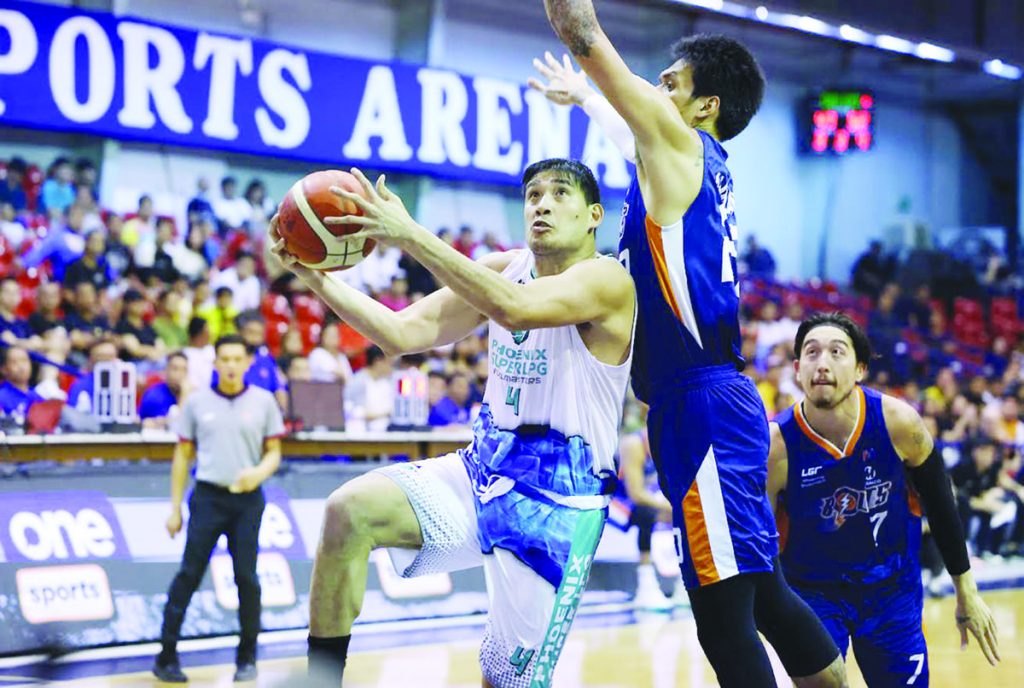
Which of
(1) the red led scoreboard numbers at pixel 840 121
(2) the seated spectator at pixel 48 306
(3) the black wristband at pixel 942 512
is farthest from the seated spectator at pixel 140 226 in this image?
(1) the red led scoreboard numbers at pixel 840 121

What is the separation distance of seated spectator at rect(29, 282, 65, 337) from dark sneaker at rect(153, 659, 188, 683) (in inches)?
181

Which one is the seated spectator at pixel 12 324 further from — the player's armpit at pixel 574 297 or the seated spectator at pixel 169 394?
the player's armpit at pixel 574 297

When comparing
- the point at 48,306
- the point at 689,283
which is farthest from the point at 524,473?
the point at 48,306

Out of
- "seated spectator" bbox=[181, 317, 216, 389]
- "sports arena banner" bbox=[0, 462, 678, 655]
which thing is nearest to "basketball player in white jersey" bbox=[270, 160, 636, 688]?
"sports arena banner" bbox=[0, 462, 678, 655]

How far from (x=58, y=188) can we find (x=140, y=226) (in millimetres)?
1128

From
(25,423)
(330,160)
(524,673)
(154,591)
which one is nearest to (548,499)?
(524,673)

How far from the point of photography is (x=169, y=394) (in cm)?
959

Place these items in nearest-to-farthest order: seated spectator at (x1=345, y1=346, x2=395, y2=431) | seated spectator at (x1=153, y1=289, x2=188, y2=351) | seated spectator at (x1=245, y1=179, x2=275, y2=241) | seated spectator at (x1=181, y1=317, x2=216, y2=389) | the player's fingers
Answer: the player's fingers → seated spectator at (x1=181, y1=317, x2=216, y2=389) → seated spectator at (x1=345, y1=346, x2=395, y2=431) → seated spectator at (x1=153, y1=289, x2=188, y2=351) → seated spectator at (x1=245, y1=179, x2=275, y2=241)

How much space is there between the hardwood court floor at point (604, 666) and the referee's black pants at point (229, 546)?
0.31m

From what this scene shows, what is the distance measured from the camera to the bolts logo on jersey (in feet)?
15.9

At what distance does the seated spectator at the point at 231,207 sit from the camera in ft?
52.0

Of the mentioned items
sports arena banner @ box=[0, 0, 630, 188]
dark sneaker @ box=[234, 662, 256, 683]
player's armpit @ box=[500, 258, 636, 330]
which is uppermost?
sports arena banner @ box=[0, 0, 630, 188]

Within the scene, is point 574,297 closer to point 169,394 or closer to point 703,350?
point 703,350

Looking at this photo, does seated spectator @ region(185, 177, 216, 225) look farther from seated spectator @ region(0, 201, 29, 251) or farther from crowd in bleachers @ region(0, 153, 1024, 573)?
seated spectator @ region(0, 201, 29, 251)
